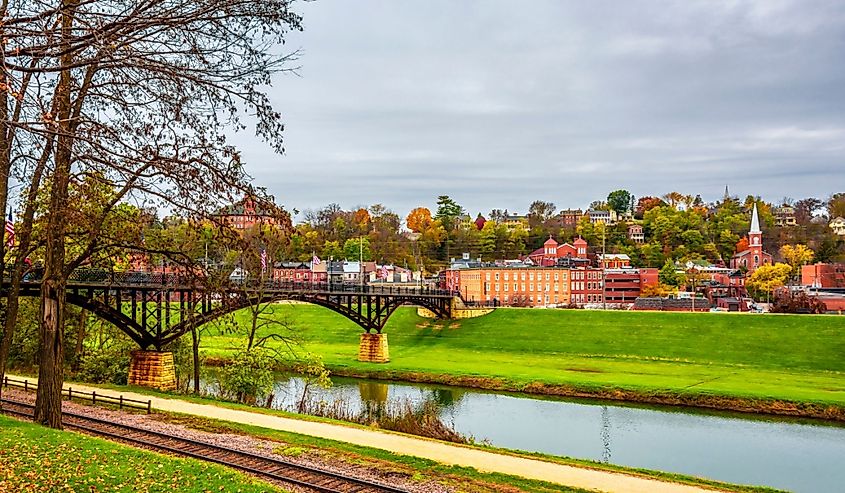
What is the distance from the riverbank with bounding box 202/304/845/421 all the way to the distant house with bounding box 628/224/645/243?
259 feet

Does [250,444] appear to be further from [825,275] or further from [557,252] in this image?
[825,275]

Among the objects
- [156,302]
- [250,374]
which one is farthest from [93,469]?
[156,302]

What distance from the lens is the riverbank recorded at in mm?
42219

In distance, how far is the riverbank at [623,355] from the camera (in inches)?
1662

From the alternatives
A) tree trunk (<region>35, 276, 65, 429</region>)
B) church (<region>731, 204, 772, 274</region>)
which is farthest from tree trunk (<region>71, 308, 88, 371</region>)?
church (<region>731, 204, 772, 274</region>)

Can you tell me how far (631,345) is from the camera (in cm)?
6022

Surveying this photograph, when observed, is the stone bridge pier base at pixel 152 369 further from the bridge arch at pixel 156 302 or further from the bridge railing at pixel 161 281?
the bridge railing at pixel 161 281

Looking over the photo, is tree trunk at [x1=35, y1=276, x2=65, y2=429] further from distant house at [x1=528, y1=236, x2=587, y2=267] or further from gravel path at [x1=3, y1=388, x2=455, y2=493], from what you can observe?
distant house at [x1=528, y1=236, x2=587, y2=267]

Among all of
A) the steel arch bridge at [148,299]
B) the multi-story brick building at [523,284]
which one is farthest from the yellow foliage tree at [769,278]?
the steel arch bridge at [148,299]

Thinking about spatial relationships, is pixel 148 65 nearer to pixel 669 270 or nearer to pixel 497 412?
pixel 497 412

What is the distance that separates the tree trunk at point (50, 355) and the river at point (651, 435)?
55.8 ft

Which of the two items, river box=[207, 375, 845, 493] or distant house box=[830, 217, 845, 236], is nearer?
river box=[207, 375, 845, 493]

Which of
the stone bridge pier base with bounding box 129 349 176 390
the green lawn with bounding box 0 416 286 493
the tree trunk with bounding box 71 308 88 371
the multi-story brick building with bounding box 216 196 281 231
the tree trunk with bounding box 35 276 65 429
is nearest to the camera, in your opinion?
the multi-story brick building with bounding box 216 196 281 231

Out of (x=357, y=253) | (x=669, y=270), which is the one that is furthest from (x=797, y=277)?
(x=357, y=253)
